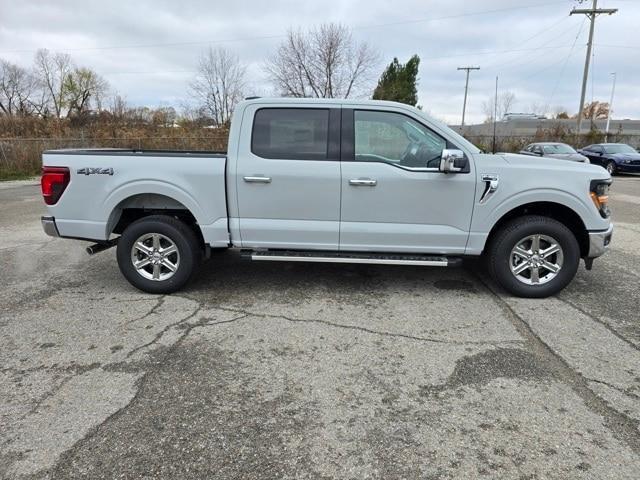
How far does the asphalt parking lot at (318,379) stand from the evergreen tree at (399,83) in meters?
30.0

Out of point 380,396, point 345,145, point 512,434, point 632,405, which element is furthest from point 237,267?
point 632,405

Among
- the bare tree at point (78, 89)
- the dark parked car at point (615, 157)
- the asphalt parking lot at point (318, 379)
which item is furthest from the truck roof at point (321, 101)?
the bare tree at point (78, 89)

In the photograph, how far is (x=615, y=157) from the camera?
1998 centimetres

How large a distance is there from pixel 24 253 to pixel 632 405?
7.32 meters

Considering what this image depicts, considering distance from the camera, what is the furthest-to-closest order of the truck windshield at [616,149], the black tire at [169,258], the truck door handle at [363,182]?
1. the truck windshield at [616,149]
2. the black tire at [169,258]
3. the truck door handle at [363,182]

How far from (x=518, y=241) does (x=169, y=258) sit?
3634 mm

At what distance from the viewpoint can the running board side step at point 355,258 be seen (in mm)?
4418

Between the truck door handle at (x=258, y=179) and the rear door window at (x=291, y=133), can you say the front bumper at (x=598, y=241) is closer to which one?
the rear door window at (x=291, y=133)

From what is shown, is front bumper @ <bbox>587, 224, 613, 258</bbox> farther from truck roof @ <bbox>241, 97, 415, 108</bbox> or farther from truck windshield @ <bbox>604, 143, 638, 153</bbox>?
truck windshield @ <bbox>604, 143, 638, 153</bbox>

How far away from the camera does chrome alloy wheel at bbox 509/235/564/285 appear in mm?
4457

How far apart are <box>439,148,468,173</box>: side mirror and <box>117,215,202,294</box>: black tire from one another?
2640 millimetres

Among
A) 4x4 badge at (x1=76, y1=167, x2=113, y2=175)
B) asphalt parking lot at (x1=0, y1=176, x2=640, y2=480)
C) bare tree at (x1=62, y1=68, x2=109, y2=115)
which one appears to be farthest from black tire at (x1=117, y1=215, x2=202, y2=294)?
bare tree at (x1=62, y1=68, x2=109, y2=115)

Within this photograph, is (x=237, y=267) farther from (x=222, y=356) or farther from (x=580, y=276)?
(x=580, y=276)

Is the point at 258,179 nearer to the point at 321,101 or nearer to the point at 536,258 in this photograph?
the point at 321,101
